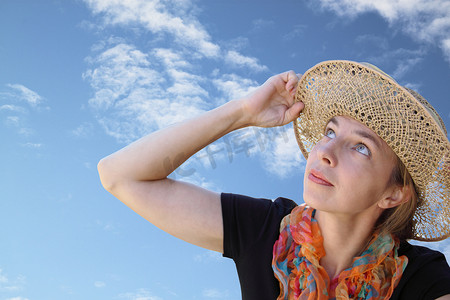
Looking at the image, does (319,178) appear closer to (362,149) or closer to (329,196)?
(329,196)

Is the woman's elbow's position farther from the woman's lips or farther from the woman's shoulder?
the woman's shoulder

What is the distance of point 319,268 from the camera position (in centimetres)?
276

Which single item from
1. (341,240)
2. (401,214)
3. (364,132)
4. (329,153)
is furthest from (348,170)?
(401,214)

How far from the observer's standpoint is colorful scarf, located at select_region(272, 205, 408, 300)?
2.71 metres

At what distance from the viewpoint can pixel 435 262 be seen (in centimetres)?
284

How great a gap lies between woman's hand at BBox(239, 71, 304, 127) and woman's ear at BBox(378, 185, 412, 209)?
732mm

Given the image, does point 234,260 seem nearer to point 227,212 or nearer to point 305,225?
point 227,212

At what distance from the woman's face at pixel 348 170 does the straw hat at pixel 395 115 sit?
0.07 m

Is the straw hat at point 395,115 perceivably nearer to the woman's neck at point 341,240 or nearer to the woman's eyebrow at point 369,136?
the woman's eyebrow at point 369,136

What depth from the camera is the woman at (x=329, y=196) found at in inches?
102

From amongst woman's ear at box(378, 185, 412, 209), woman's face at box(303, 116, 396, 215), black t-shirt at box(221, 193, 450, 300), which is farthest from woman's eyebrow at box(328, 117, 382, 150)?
black t-shirt at box(221, 193, 450, 300)

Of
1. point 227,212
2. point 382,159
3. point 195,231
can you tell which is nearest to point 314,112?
point 382,159

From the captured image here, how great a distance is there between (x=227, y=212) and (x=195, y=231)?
0.22m

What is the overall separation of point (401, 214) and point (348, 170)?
2.00 ft
